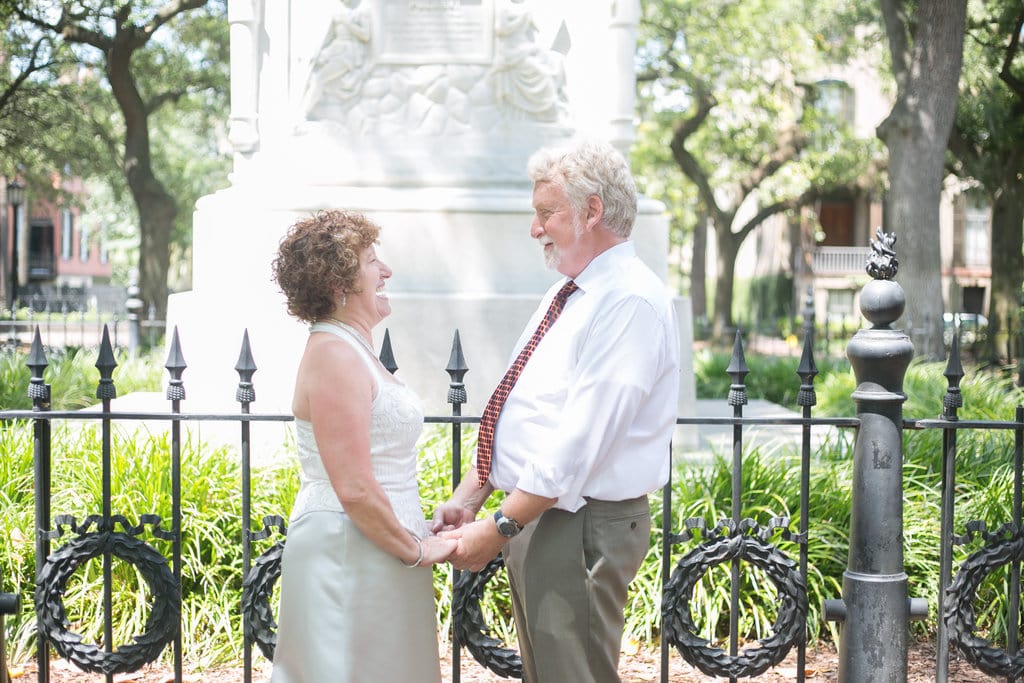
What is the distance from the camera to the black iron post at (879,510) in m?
3.54

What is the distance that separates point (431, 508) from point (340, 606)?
1.87 metres

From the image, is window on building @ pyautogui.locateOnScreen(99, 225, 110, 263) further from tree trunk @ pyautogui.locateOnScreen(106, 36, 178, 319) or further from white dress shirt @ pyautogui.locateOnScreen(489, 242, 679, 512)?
white dress shirt @ pyautogui.locateOnScreen(489, 242, 679, 512)

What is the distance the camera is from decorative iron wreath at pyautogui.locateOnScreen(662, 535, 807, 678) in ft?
12.2

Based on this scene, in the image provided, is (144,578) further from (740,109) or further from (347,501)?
(740,109)

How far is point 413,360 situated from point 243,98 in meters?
2.01

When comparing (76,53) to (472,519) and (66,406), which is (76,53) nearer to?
(66,406)

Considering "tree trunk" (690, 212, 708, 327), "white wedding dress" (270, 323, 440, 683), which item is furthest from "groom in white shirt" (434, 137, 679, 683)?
"tree trunk" (690, 212, 708, 327)

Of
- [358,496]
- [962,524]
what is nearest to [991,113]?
[962,524]

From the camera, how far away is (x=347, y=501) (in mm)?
2693

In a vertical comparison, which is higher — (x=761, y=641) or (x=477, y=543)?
(x=477, y=543)

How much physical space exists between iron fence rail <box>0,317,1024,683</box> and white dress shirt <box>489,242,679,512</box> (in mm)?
660

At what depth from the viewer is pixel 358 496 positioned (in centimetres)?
268

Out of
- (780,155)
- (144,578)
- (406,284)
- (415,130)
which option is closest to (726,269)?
(780,155)

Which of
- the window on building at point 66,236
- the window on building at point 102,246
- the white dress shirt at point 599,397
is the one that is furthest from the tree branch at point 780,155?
the window on building at point 66,236
